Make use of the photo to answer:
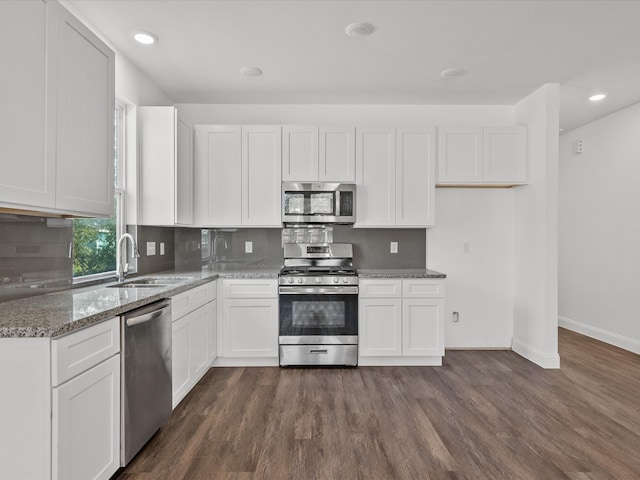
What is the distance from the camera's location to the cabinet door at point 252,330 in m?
3.41

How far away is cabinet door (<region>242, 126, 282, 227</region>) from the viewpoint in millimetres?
3615

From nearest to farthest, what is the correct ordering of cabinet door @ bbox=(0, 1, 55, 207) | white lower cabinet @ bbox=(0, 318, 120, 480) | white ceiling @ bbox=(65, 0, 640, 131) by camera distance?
1. white lower cabinet @ bbox=(0, 318, 120, 480)
2. cabinet door @ bbox=(0, 1, 55, 207)
3. white ceiling @ bbox=(65, 0, 640, 131)

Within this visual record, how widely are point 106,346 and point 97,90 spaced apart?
1.46m

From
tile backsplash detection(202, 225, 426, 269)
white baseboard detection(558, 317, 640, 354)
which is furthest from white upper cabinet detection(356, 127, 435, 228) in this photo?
white baseboard detection(558, 317, 640, 354)

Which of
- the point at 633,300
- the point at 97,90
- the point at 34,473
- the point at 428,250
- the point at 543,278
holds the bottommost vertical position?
the point at 34,473

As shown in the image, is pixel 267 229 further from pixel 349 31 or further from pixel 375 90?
pixel 349 31

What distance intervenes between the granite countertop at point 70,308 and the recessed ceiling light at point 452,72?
2.83 metres

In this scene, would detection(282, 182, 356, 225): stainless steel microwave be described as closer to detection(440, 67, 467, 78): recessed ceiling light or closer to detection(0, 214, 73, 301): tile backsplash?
detection(440, 67, 467, 78): recessed ceiling light

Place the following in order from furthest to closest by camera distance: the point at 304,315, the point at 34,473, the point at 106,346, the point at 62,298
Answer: the point at 304,315, the point at 62,298, the point at 106,346, the point at 34,473

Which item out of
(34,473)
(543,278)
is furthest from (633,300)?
(34,473)

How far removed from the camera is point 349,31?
2.56 metres

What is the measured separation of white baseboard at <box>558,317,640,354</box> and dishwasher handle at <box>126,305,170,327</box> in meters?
4.74

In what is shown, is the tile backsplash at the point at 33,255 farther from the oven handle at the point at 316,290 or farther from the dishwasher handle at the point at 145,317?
the oven handle at the point at 316,290

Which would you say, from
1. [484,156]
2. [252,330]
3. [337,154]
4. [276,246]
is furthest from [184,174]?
[484,156]
